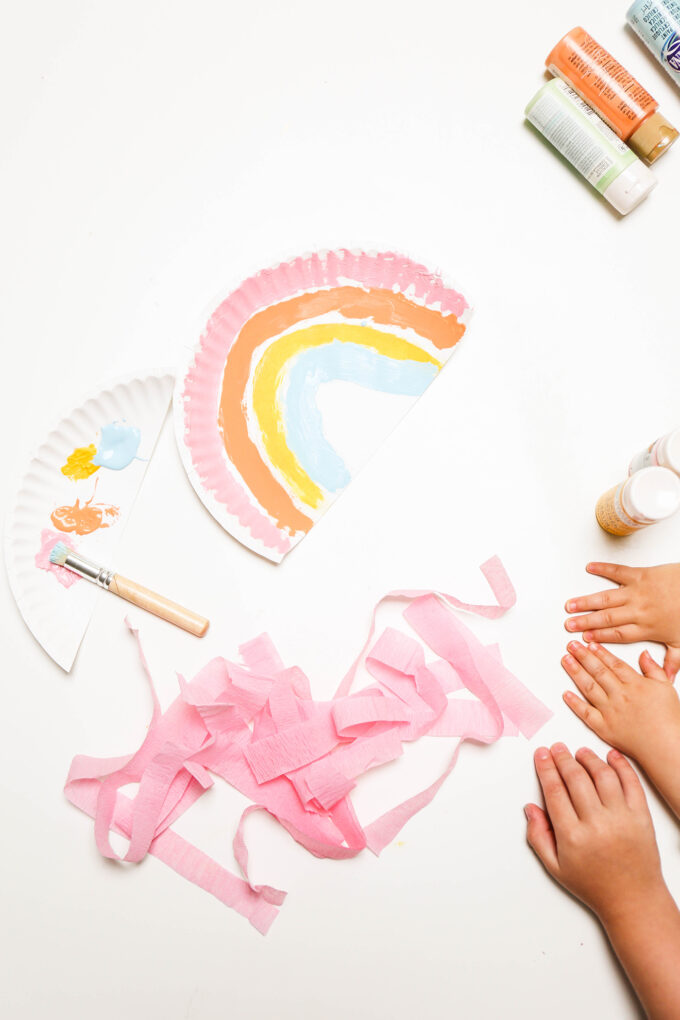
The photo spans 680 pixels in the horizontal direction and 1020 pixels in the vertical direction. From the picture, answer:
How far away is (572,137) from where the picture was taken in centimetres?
74

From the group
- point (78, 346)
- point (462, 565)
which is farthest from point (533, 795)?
point (78, 346)

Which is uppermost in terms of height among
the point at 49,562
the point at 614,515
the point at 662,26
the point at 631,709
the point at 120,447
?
the point at 662,26

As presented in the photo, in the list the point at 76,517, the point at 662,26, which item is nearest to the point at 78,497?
the point at 76,517

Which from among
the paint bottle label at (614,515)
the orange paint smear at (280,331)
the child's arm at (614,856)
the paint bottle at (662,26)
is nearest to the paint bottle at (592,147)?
the paint bottle at (662,26)

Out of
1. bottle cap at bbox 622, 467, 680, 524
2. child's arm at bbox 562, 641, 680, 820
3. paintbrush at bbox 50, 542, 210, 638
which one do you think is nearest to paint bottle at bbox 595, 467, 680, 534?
bottle cap at bbox 622, 467, 680, 524

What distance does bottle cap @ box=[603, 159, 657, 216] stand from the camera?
735 mm

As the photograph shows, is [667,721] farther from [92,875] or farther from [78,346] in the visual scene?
[78,346]

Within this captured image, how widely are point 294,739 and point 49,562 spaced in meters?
0.32

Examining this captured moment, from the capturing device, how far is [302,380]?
0.74 m

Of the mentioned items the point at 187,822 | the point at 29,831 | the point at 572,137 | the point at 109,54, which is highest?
the point at 572,137

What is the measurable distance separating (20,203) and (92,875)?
0.73 m

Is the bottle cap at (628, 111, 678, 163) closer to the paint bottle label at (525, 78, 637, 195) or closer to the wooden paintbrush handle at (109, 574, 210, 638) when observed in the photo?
the paint bottle label at (525, 78, 637, 195)

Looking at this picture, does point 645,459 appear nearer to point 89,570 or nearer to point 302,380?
point 302,380

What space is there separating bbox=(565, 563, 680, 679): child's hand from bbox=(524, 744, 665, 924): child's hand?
0.42ft
